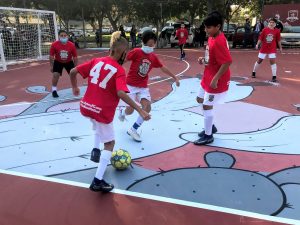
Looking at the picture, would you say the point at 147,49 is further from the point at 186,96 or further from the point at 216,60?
the point at 186,96

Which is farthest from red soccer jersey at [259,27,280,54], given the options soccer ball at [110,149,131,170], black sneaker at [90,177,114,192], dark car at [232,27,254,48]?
dark car at [232,27,254,48]

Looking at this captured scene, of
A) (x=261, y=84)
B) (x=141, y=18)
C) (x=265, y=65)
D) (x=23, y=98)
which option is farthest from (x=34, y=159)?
(x=141, y=18)

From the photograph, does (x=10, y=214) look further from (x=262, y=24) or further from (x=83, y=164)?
(x=262, y=24)

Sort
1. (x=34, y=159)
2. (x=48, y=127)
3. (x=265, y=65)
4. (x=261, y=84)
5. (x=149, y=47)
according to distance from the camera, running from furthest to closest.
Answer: (x=265, y=65)
(x=261, y=84)
(x=48, y=127)
(x=149, y=47)
(x=34, y=159)

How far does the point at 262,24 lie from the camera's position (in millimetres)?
22031

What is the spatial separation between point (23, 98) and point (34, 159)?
4252mm

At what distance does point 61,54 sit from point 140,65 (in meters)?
3.99

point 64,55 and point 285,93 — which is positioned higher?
point 64,55

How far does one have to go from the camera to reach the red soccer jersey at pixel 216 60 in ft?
15.3

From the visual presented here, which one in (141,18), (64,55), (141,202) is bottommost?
(141,202)

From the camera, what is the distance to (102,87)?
11.7 ft

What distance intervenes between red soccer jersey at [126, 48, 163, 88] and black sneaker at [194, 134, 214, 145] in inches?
45.7

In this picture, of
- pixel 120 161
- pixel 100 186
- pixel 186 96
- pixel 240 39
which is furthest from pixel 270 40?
pixel 240 39

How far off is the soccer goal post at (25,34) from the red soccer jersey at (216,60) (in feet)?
38.0
